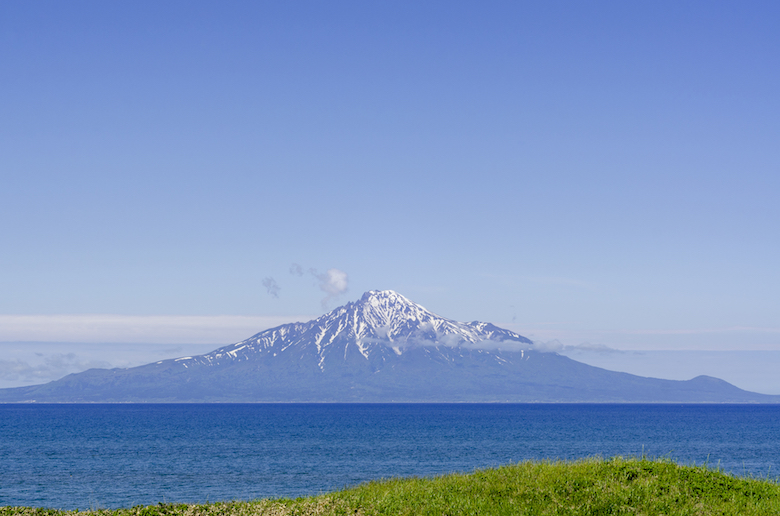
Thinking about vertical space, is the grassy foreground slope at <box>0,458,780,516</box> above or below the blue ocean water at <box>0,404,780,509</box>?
above

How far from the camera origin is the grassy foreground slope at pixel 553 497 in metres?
22.2

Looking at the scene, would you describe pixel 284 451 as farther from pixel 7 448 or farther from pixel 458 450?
pixel 7 448

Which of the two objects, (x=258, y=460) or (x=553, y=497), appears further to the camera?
(x=258, y=460)

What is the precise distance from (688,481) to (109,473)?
57.4 metres

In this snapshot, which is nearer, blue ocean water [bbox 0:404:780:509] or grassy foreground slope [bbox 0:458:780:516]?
grassy foreground slope [bbox 0:458:780:516]

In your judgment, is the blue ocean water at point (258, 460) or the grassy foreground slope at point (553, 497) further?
the blue ocean water at point (258, 460)

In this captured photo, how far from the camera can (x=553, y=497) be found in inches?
904

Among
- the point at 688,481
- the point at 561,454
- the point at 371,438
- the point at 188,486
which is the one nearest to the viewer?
the point at 688,481

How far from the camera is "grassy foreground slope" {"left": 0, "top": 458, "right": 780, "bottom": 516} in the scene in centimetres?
2220

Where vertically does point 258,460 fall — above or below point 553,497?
below

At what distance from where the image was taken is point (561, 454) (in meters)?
87.2

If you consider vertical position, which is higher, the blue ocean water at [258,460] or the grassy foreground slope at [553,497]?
the grassy foreground slope at [553,497]

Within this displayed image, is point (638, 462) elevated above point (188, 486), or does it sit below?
above

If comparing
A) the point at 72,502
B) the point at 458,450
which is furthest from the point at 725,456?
the point at 72,502
